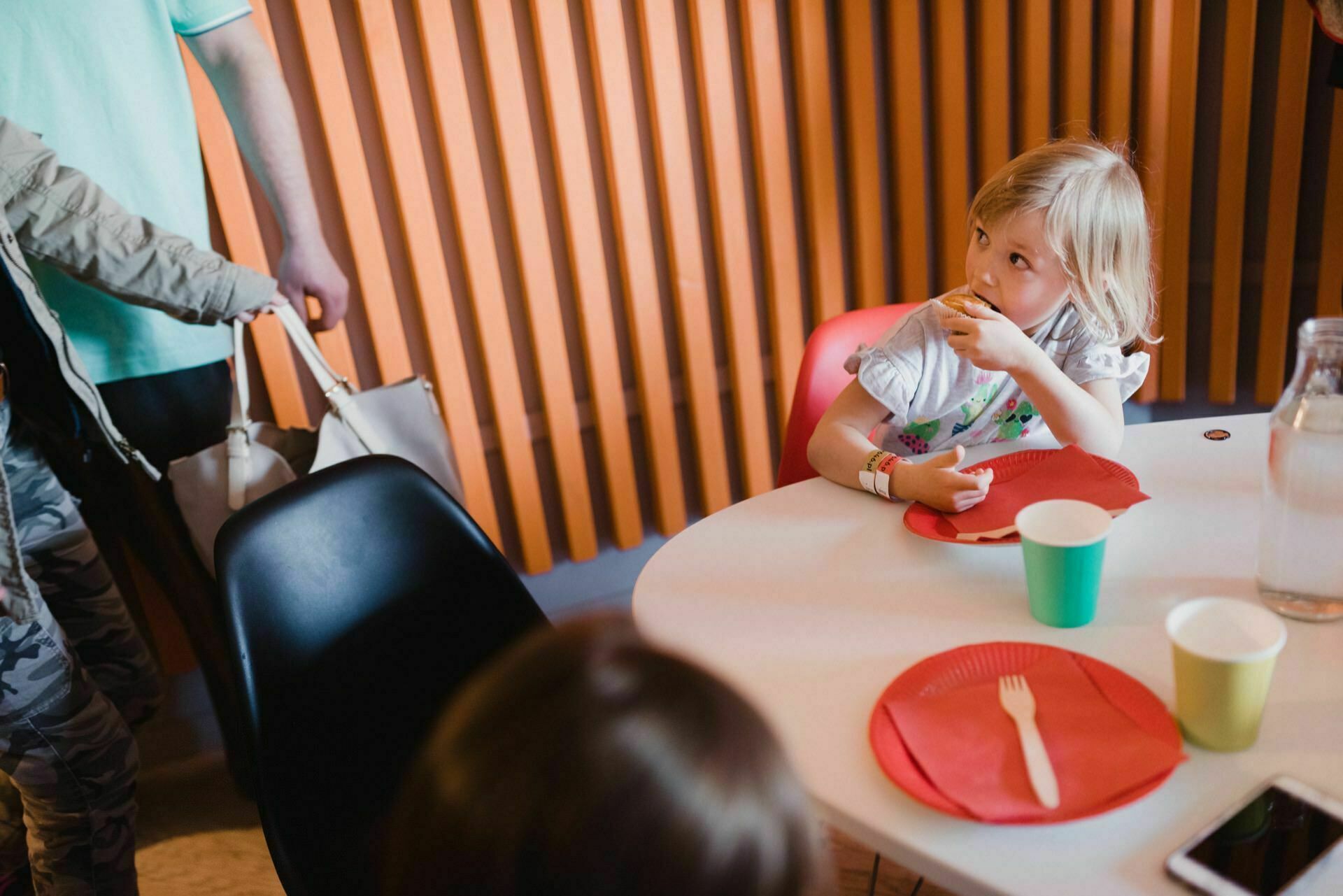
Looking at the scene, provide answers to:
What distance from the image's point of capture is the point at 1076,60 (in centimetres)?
260

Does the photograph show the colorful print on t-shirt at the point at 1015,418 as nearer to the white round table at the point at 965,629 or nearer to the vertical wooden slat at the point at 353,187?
the white round table at the point at 965,629

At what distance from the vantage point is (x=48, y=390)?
1.51 m

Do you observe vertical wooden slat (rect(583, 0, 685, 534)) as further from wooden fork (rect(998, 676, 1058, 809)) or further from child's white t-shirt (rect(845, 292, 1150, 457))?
wooden fork (rect(998, 676, 1058, 809))

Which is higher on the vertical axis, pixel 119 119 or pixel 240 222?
pixel 119 119

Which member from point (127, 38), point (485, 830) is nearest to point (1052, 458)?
point (485, 830)

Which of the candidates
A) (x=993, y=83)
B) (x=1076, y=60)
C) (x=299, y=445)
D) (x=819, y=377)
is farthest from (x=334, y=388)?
(x=1076, y=60)

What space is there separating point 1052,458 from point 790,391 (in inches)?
57.9

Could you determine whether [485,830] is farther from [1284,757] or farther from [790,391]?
[790,391]

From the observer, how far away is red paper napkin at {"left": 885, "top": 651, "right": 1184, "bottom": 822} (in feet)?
2.32

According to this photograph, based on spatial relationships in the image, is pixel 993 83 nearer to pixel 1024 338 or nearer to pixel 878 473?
pixel 1024 338

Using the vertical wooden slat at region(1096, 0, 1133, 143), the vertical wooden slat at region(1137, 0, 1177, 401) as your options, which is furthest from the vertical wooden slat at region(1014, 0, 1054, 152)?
the vertical wooden slat at region(1137, 0, 1177, 401)

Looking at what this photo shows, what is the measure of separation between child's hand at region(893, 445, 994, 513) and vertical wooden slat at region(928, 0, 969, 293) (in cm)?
162

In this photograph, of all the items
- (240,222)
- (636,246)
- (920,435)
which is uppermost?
(240,222)

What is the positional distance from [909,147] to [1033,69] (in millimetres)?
387
